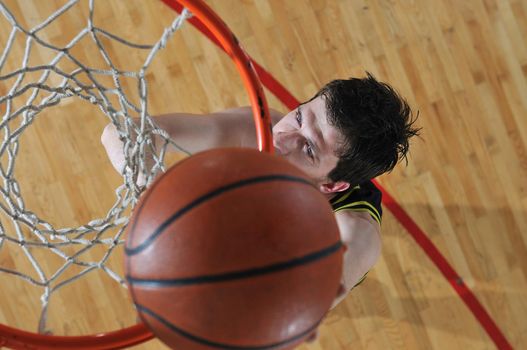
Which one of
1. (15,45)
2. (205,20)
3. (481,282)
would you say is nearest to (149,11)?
(15,45)

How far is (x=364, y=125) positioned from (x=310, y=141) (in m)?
0.14

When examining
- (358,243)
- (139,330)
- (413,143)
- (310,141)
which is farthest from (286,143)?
(413,143)

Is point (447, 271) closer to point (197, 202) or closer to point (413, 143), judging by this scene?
point (413, 143)

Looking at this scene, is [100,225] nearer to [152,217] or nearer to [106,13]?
[152,217]

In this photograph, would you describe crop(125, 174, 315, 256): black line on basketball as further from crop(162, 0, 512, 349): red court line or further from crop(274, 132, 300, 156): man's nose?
crop(162, 0, 512, 349): red court line

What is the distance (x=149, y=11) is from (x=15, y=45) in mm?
485

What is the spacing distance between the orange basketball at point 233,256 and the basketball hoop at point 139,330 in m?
0.23

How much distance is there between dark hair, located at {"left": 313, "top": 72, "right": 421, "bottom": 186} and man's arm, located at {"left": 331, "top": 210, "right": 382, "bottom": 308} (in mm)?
135

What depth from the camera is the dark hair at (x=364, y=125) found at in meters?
1.27

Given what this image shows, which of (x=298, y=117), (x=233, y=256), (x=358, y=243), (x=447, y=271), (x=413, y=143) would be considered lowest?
(x=447, y=271)

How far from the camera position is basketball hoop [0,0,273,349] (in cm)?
87

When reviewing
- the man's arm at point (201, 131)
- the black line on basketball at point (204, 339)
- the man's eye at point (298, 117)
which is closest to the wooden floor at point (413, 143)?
the man's arm at point (201, 131)

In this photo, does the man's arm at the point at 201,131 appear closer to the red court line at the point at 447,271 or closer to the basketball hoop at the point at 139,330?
the basketball hoop at the point at 139,330

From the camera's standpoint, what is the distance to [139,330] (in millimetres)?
911
